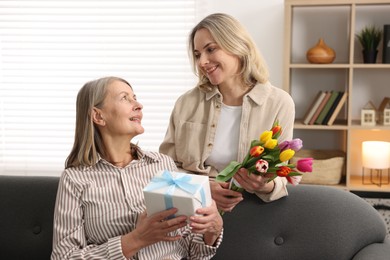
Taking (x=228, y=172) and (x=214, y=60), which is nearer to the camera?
(x=228, y=172)

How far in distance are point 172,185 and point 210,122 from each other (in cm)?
70

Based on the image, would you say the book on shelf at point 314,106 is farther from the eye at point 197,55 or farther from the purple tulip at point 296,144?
the purple tulip at point 296,144

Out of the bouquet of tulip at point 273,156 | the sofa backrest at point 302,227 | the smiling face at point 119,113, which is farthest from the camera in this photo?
the sofa backrest at point 302,227

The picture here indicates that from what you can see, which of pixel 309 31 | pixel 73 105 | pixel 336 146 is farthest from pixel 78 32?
pixel 336 146

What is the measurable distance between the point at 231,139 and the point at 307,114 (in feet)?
6.33

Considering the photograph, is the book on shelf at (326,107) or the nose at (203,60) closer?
the nose at (203,60)

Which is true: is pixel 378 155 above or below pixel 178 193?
below

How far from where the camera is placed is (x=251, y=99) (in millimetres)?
2348

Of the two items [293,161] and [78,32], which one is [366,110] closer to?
[293,161]

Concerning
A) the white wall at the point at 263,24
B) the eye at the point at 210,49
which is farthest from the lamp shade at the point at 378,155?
the eye at the point at 210,49

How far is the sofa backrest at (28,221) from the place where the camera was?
230 centimetres

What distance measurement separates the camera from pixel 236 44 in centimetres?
235

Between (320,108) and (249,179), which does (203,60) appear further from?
(320,108)

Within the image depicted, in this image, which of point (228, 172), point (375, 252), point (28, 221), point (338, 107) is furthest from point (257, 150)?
point (338, 107)
